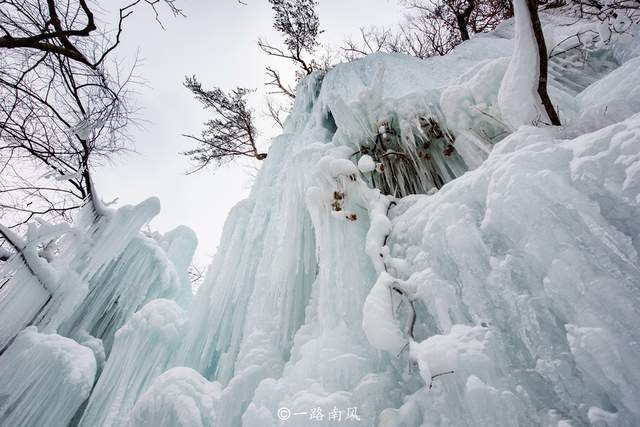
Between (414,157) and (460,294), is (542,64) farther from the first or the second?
(460,294)

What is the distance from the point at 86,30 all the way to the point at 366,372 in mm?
4130

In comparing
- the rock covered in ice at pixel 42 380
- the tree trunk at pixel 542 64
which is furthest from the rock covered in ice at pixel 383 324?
the rock covered in ice at pixel 42 380

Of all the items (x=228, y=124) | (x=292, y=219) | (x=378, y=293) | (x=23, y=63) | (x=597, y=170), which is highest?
(x=228, y=124)

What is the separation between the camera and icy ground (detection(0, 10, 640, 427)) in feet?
3.89

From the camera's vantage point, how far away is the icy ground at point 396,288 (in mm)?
1186

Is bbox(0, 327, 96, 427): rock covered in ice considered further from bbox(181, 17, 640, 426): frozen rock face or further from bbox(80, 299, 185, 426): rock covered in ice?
bbox(181, 17, 640, 426): frozen rock face

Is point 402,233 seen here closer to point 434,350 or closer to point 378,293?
point 378,293

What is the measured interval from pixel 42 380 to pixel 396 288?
2.93 metres

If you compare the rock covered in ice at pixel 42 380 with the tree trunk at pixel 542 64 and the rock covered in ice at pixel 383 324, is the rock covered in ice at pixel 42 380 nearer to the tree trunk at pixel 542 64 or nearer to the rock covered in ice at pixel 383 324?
the rock covered in ice at pixel 383 324

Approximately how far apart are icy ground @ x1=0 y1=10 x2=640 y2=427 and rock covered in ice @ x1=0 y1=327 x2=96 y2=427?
1cm

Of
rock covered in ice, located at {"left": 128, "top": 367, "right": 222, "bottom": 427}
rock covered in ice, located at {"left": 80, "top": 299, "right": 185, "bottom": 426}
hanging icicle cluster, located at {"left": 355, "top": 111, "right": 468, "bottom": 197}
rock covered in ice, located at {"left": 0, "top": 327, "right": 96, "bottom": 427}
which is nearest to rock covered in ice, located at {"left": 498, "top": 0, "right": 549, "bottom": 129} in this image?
hanging icicle cluster, located at {"left": 355, "top": 111, "right": 468, "bottom": 197}

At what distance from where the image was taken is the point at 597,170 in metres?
1.26

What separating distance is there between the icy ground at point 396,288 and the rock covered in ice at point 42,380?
0.04 ft

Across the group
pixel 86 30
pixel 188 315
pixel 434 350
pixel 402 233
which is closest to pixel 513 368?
pixel 434 350
